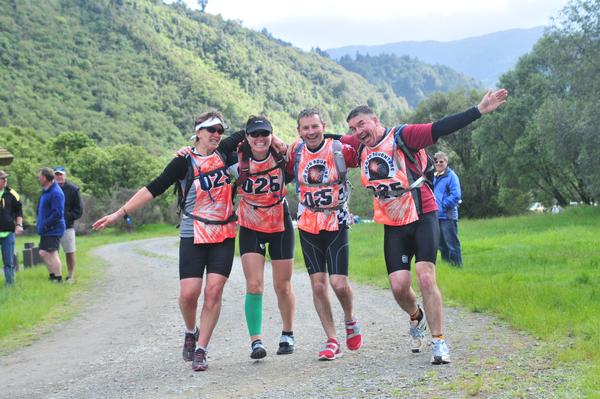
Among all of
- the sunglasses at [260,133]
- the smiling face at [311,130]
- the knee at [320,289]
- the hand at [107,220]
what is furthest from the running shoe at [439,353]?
the hand at [107,220]

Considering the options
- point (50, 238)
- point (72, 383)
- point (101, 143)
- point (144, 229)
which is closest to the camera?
point (72, 383)

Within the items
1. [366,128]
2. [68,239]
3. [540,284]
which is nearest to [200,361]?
[366,128]

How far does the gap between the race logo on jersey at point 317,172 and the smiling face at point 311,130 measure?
0.56ft

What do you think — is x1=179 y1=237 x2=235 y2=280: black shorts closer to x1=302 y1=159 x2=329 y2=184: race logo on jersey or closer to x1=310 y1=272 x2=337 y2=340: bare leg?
x1=310 y1=272 x2=337 y2=340: bare leg

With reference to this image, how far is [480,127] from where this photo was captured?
46094 mm

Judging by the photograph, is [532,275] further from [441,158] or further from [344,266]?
[344,266]

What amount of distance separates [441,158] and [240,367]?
7.47 m

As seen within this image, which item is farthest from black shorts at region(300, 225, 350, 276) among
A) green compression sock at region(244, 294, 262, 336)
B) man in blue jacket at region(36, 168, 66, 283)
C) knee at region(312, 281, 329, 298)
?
man in blue jacket at region(36, 168, 66, 283)

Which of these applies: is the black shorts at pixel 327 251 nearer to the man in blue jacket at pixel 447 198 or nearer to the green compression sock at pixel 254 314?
the green compression sock at pixel 254 314

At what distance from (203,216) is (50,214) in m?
7.97

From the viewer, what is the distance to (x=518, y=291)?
32.5 feet

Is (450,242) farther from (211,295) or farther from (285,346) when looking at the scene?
(211,295)

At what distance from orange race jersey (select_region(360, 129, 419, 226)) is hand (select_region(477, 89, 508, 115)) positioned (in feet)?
2.79

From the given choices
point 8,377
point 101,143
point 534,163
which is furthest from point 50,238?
point 101,143
